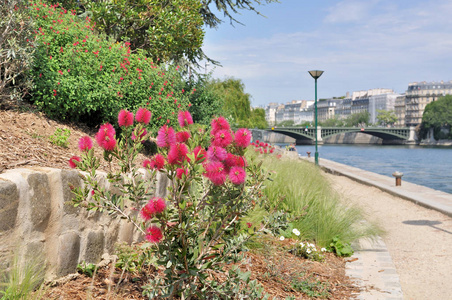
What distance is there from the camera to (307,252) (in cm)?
519

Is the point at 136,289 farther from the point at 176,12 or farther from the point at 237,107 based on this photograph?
the point at 237,107

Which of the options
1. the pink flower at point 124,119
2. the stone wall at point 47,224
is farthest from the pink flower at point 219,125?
the stone wall at point 47,224

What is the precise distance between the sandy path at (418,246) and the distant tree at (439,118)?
381 feet

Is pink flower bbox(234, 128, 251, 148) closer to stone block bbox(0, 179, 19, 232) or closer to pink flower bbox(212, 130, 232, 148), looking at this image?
pink flower bbox(212, 130, 232, 148)

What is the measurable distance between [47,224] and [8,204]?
424 mm

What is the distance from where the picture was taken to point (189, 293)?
298 centimetres

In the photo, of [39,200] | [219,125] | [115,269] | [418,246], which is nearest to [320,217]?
[418,246]

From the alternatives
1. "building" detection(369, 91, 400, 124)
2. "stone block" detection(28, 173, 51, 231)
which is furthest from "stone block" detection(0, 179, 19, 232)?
"building" detection(369, 91, 400, 124)

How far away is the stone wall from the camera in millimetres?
2975

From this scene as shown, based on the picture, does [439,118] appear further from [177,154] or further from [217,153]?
[177,154]

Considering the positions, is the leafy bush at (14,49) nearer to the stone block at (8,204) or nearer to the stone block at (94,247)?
the stone block at (94,247)

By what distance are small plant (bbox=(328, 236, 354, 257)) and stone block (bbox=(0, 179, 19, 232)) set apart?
A: 387 cm

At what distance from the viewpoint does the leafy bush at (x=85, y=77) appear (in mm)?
6688

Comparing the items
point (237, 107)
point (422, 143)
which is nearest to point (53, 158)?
point (237, 107)
